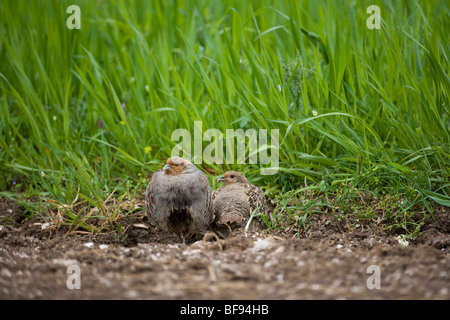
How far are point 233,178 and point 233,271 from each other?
1578 mm

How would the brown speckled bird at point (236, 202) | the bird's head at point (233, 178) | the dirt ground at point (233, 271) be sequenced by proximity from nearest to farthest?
the dirt ground at point (233, 271), the brown speckled bird at point (236, 202), the bird's head at point (233, 178)

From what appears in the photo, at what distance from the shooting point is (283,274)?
227 centimetres

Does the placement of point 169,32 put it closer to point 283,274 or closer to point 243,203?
point 243,203

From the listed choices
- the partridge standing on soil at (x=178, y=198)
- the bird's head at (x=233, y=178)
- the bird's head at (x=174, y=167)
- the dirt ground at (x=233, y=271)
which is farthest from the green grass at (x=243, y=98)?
the dirt ground at (x=233, y=271)

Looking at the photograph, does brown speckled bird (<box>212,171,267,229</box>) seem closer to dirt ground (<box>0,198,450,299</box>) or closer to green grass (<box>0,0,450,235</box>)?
green grass (<box>0,0,450,235</box>)

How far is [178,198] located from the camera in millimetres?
3240

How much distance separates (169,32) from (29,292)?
342 cm

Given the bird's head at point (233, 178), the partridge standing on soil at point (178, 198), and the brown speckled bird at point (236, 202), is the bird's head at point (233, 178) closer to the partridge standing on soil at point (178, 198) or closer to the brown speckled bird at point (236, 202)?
the brown speckled bird at point (236, 202)

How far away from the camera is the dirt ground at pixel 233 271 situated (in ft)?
6.98

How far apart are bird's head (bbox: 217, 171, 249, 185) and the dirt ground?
80 centimetres

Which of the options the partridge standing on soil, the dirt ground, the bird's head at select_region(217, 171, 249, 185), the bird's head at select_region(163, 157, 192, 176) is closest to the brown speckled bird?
the bird's head at select_region(217, 171, 249, 185)

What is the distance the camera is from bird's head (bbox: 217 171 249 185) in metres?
3.82

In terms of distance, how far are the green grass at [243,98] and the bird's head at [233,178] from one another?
210 mm
